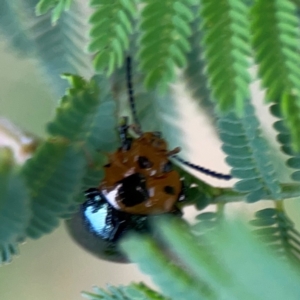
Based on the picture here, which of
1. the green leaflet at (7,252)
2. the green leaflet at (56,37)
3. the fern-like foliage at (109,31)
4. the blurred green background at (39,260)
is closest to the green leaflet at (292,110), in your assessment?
the fern-like foliage at (109,31)

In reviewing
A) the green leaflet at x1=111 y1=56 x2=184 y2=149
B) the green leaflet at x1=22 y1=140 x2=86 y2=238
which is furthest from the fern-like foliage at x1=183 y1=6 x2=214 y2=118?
the green leaflet at x1=22 y1=140 x2=86 y2=238

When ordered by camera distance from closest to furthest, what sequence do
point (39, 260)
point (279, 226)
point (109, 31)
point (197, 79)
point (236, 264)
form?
point (236, 264) < point (109, 31) < point (279, 226) < point (197, 79) < point (39, 260)

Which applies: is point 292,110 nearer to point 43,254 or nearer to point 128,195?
point 128,195

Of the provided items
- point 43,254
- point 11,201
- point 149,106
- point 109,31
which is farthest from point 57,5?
point 43,254

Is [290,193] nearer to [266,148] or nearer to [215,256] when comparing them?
[266,148]

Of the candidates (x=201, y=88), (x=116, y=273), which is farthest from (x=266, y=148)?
(x=116, y=273)

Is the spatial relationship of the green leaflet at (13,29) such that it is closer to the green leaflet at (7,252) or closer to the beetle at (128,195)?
the beetle at (128,195)
